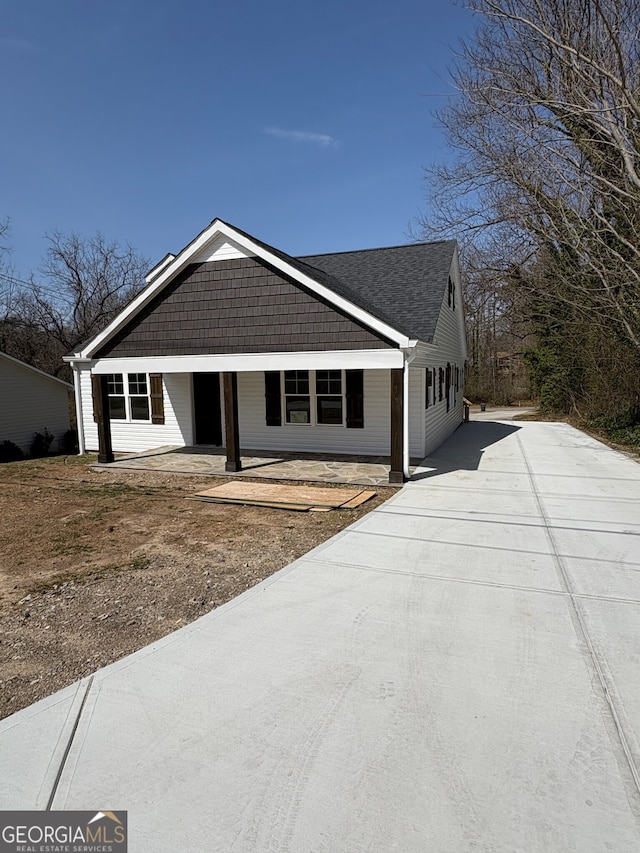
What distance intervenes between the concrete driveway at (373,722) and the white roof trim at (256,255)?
521 centimetres

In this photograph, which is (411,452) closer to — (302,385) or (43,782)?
(302,385)

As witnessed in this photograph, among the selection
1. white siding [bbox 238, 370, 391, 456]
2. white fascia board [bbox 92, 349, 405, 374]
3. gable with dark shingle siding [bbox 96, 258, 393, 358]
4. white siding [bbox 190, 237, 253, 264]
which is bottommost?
white siding [bbox 238, 370, 391, 456]

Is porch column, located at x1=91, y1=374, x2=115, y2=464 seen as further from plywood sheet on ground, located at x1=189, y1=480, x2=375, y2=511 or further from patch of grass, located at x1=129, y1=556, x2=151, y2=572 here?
patch of grass, located at x1=129, y1=556, x2=151, y2=572

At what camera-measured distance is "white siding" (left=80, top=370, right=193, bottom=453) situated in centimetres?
1329

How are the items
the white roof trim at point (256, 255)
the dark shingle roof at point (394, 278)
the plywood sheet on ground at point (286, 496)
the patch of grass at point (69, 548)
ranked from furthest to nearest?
the dark shingle roof at point (394, 278) < the white roof trim at point (256, 255) < the plywood sheet on ground at point (286, 496) < the patch of grass at point (69, 548)

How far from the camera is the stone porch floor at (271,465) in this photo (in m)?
9.49

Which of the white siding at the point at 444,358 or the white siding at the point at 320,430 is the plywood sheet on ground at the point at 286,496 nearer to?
the white siding at the point at 320,430

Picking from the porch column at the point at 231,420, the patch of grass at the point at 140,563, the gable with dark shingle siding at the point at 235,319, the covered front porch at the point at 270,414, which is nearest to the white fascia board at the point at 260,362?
the covered front porch at the point at 270,414

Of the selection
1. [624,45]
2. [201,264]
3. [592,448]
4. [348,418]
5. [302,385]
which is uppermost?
[624,45]

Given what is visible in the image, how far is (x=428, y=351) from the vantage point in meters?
10.7

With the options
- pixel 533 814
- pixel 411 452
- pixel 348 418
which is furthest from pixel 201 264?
pixel 533 814

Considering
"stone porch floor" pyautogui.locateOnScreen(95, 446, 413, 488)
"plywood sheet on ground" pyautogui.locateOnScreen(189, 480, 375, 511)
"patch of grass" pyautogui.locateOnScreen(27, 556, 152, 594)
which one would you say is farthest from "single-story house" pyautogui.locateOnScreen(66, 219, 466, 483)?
"patch of grass" pyautogui.locateOnScreen(27, 556, 152, 594)

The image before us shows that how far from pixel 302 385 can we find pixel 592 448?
26.6 ft

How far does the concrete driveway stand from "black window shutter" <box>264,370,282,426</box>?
24.9ft
